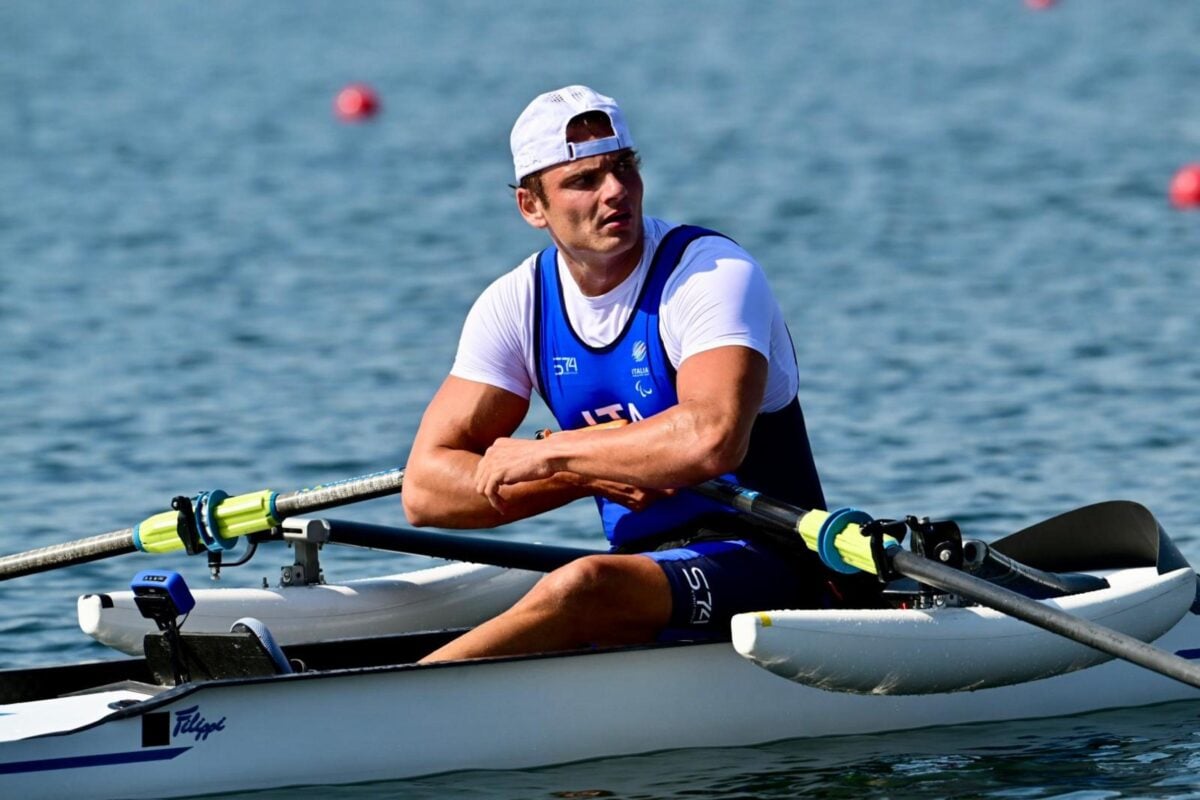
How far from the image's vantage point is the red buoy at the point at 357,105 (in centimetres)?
2812

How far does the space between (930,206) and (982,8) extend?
1830cm

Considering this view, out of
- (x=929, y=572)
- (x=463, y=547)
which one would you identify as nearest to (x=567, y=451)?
(x=929, y=572)

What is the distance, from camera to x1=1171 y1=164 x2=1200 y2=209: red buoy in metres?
18.4

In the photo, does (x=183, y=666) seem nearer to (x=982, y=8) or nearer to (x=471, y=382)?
(x=471, y=382)

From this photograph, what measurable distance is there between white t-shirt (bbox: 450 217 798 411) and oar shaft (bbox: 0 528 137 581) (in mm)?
1512

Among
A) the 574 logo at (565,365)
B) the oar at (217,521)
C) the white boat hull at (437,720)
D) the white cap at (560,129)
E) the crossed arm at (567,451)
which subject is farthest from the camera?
the oar at (217,521)

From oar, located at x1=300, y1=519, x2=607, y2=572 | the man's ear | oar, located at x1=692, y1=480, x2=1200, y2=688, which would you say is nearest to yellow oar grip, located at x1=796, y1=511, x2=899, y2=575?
oar, located at x1=692, y1=480, x2=1200, y2=688

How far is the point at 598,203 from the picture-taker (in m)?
6.19

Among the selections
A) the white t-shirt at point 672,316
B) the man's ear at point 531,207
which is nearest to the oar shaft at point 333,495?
the white t-shirt at point 672,316

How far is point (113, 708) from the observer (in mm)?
6297

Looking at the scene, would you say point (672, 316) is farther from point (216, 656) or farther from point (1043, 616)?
point (216, 656)

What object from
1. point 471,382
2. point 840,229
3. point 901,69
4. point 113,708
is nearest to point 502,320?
point 471,382

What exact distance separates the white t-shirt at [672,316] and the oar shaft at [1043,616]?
66cm

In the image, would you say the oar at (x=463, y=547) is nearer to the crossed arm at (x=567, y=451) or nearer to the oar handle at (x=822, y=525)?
the crossed arm at (x=567, y=451)
